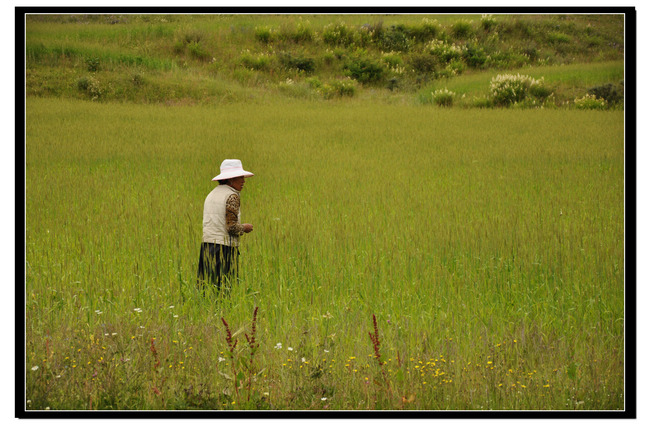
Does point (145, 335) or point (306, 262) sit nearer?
point (145, 335)

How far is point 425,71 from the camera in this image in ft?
48.0

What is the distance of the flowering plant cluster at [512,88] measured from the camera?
1475 cm

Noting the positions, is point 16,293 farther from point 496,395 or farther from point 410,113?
point 410,113

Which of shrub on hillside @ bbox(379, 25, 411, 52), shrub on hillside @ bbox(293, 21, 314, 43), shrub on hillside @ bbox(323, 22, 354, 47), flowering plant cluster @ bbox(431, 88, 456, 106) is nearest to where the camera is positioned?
shrub on hillside @ bbox(293, 21, 314, 43)

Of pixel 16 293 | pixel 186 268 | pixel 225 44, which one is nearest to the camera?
pixel 16 293

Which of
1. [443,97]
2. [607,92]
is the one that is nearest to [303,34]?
[443,97]

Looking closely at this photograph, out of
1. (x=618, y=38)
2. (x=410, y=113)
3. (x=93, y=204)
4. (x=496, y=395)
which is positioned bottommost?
(x=496, y=395)

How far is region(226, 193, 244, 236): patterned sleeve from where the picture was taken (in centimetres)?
445

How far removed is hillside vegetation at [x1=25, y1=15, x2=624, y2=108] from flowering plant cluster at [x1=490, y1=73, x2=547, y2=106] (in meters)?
0.03

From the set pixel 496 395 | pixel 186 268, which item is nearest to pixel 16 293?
pixel 186 268

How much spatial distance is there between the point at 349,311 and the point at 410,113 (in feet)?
35.5

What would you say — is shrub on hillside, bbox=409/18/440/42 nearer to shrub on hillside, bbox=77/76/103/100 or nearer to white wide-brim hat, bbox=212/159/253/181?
white wide-brim hat, bbox=212/159/253/181

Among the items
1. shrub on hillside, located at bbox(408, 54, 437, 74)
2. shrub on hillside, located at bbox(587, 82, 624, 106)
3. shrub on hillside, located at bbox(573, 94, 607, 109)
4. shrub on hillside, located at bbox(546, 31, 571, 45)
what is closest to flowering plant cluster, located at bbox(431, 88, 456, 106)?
shrub on hillside, located at bbox(408, 54, 437, 74)

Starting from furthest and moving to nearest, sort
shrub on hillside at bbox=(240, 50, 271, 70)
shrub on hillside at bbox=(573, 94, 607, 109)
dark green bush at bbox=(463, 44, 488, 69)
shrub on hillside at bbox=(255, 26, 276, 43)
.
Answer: shrub on hillside at bbox=(573, 94, 607, 109), dark green bush at bbox=(463, 44, 488, 69), shrub on hillside at bbox=(240, 50, 271, 70), shrub on hillside at bbox=(255, 26, 276, 43)
